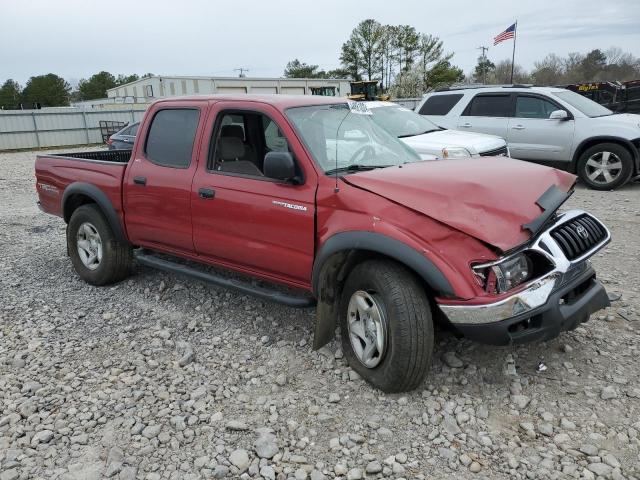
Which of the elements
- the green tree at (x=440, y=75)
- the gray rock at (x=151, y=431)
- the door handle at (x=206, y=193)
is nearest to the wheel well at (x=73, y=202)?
the door handle at (x=206, y=193)

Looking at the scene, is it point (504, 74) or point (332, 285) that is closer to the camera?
point (332, 285)

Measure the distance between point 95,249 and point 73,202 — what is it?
0.60m

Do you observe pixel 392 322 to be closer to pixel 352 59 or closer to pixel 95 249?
pixel 95 249

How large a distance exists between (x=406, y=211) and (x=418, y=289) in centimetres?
46

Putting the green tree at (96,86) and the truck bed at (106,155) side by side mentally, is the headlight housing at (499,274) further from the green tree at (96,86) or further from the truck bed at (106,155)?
the green tree at (96,86)

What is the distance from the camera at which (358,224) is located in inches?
129

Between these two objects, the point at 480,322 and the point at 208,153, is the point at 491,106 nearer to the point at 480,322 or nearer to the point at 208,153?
the point at 208,153

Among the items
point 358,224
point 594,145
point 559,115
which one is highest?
point 559,115

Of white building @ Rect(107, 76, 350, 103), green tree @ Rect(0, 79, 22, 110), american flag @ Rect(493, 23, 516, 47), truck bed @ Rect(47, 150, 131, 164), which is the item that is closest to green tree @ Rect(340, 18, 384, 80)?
white building @ Rect(107, 76, 350, 103)

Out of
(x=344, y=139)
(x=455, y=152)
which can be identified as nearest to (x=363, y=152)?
(x=344, y=139)

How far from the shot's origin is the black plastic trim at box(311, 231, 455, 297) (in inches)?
116

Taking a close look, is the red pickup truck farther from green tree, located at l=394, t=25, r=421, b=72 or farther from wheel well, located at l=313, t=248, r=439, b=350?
green tree, located at l=394, t=25, r=421, b=72

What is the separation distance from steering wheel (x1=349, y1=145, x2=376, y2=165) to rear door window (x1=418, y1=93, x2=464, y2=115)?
7.51 m

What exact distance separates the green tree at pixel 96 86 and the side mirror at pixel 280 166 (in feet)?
340
